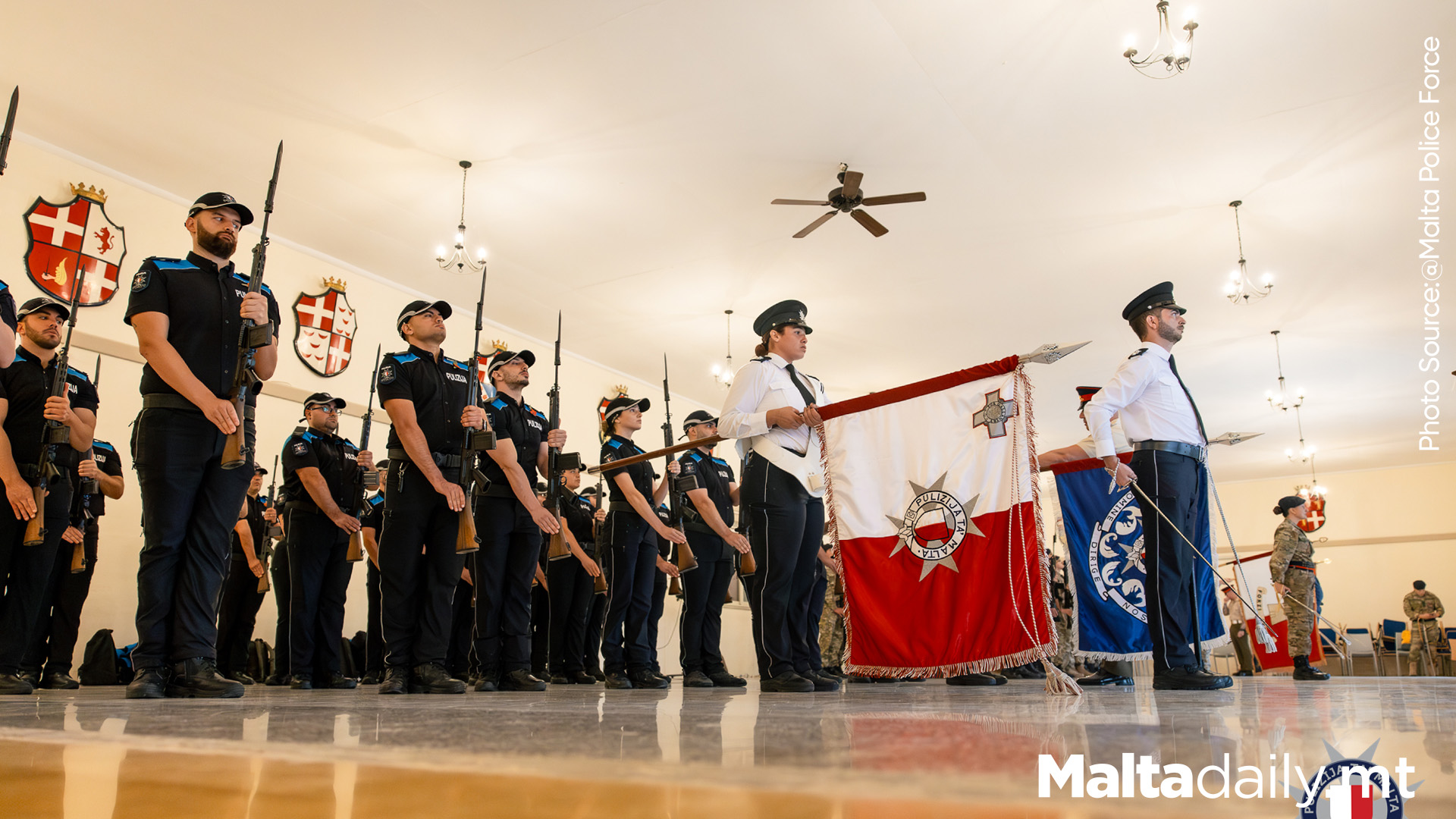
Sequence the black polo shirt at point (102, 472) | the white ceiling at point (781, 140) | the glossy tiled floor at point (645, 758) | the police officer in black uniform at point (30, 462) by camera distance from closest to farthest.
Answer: the glossy tiled floor at point (645, 758) → the police officer in black uniform at point (30, 462) → the black polo shirt at point (102, 472) → the white ceiling at point (781, 140)

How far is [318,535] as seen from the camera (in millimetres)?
4844

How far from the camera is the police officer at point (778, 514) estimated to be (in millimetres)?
3209

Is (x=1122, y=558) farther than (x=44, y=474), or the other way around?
(x=1122, y=558)

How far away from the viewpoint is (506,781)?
68cm

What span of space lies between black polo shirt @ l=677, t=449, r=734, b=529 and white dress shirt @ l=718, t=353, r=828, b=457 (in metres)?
1.44

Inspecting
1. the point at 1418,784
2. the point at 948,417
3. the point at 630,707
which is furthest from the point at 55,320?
the point at 1418,784

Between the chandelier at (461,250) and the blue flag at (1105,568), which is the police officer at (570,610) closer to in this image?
the chandelier at (461,250)

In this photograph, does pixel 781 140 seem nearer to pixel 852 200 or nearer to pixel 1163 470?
pixel 852 200

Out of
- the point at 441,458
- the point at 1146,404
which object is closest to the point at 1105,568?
the point at 1146,404

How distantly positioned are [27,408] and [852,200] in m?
5.54

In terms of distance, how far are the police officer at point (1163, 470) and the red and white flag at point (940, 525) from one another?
1.96ft

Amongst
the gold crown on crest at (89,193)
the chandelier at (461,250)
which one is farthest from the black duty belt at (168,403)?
the gold crown on crest at (89,193)

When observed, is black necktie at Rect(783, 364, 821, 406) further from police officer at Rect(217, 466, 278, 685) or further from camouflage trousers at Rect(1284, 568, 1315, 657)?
camouflage trousers at Rect(1284, 568, 1315, 657)

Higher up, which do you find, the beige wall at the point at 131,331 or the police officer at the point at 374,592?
the beige wall at the point at 131,331
